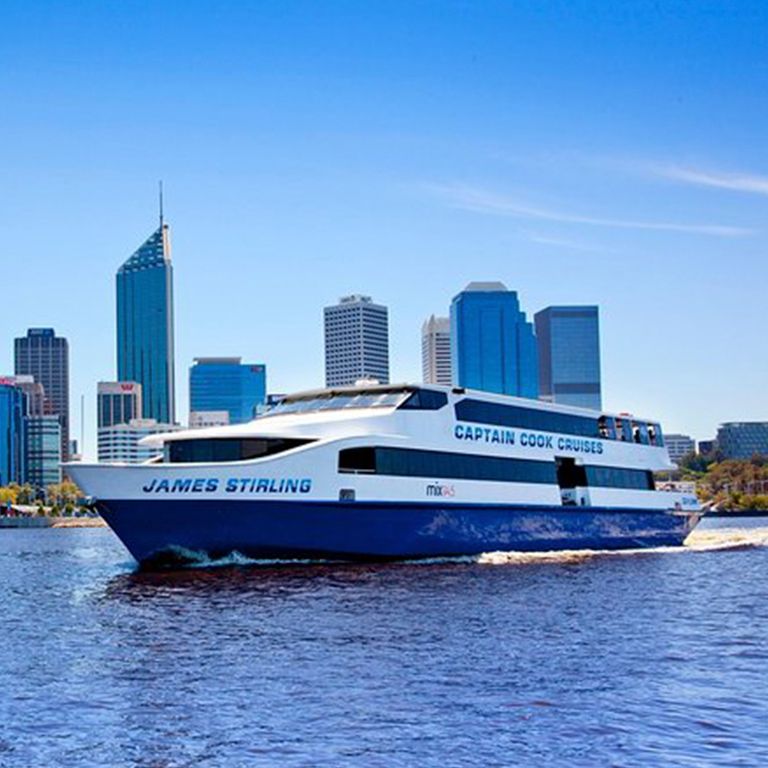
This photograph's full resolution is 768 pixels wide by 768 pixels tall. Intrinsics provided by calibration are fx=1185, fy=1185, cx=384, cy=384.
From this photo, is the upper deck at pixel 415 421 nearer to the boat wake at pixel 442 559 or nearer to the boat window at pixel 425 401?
the boat window at pixel 425 401

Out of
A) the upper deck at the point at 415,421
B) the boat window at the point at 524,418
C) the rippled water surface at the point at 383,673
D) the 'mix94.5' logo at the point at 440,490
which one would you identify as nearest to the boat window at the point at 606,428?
the boat window at the point at 524,418

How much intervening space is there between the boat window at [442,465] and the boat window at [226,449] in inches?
97.0

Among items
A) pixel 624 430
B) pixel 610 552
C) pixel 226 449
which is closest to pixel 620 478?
pixel 624 430

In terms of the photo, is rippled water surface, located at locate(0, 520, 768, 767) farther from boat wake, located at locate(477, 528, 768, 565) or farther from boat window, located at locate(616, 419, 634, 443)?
boat window, located at locate(616, 419, 634, 443)

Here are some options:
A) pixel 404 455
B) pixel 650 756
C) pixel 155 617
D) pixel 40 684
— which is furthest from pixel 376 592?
pixel 650 756

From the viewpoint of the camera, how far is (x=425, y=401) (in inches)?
1809

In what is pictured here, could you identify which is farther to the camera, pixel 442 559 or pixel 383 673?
pixel 442 559

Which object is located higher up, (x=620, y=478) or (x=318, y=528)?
(x=620, y=478)

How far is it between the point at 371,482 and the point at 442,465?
159 inches

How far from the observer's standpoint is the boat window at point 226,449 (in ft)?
137

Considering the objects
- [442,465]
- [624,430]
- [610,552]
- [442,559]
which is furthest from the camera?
[624,430]

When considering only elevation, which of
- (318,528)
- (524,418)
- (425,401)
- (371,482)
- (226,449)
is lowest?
(318,528)

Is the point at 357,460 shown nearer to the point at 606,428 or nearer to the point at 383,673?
the point at 606,428

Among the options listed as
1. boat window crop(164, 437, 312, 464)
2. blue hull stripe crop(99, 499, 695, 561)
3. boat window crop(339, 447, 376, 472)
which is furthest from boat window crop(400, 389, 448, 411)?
boat window crop(164, 437, 312, 464)
